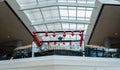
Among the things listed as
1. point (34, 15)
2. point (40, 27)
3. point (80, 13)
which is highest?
point (80, 13)

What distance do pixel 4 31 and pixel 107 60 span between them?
1281 cm

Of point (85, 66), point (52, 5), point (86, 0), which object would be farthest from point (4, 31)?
point (85, 66)

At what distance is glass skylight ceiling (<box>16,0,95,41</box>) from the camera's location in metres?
21.5

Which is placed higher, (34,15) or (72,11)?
(72,11)

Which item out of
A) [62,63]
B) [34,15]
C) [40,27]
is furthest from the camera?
[40,27]

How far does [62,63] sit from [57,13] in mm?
11680

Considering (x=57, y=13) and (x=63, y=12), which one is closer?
(x=63, y=12)

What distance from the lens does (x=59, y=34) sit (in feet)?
69.8

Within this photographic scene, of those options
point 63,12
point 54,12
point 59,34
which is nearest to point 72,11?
point 63,12

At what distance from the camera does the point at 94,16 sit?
20.8 m

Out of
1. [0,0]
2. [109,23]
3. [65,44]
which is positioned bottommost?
[65,44]

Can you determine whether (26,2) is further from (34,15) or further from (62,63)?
(62,63)

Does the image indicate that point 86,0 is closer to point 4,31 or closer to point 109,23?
point 109,23

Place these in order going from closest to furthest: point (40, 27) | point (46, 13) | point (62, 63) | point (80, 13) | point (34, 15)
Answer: point (62, 63) → point (80, 13) → point (34, 15) → point (46, 13) → point (40, 27)
